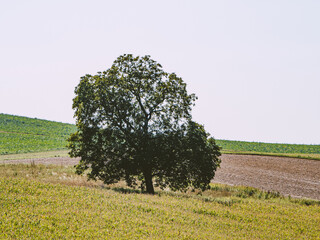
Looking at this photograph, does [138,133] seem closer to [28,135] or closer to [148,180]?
[148,180]

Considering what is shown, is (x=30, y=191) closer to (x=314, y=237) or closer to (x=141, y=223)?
(x=141, y=223)

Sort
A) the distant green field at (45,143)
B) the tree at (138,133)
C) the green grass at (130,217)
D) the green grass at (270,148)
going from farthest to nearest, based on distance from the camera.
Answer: the green grass at (270,148) → the distant green field at (45,143) → the tree at (138,133) → the green grass at (130,217)

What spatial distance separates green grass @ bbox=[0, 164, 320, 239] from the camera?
452 inches

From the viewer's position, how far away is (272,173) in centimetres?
3928

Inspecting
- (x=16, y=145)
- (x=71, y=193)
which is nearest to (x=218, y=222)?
(x=71, y=193)

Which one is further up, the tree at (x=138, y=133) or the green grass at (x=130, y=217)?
the tree at (x=138, y=133)

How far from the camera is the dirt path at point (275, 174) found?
31250 millimetres

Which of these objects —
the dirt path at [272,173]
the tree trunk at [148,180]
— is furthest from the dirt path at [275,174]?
the tree trunk at [148,180]

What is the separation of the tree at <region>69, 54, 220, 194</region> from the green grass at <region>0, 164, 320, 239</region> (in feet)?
11.1

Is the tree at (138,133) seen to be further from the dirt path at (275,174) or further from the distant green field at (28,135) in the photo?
the distant green field at (28,135)

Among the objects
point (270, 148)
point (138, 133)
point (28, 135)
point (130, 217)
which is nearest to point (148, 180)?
point (138, 133)

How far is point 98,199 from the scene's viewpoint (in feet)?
53.5

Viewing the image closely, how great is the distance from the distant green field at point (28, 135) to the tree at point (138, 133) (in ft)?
124

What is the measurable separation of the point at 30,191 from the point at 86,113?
296 inches
